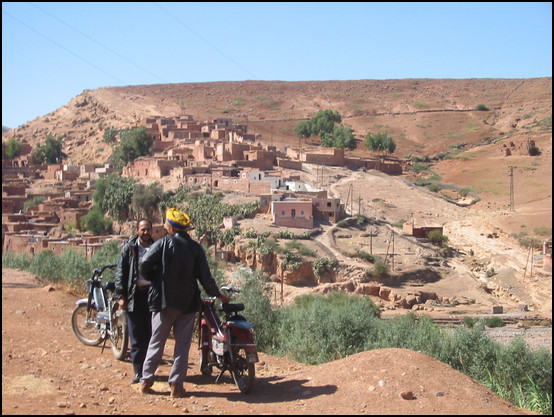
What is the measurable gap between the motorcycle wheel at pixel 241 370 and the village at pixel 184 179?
20208 millimetres

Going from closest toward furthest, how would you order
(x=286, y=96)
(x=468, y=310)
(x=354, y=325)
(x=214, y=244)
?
(x=354, y=325) < (x=468, y=310) < (x=214, y=244) < (x=286, y=96)

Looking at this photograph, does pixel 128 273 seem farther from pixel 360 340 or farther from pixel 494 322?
pixel 494 322

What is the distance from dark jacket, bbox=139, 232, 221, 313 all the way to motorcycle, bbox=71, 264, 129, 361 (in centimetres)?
93

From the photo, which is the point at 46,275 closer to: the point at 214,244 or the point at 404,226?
the point at 214,244

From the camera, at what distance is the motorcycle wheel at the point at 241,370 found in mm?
5367

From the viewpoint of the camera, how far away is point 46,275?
34.6 ft

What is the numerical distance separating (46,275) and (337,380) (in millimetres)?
6563

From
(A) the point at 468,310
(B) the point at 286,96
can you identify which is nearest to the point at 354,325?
(A) the point at 468,310

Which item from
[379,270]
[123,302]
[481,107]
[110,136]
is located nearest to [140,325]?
[123,302]

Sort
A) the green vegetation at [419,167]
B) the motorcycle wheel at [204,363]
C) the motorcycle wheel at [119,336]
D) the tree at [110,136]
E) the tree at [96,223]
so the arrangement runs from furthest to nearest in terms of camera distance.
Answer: the tree at [110,136] < the green vegetation at [419,167] < the tree at [96,223] < the motorcycle wheel at [119,336] < the motorcycle wheel at [204,363]

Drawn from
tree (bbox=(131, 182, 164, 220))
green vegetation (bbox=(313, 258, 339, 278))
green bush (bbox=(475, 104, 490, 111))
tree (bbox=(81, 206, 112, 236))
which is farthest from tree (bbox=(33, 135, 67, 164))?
green bush (bbox=(475, 104, 490, 111))

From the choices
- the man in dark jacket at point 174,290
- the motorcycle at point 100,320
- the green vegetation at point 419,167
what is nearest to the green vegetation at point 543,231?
the green vegetation at point 419,167

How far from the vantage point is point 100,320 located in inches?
257

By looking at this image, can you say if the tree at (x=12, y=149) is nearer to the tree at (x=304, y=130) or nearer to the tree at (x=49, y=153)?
the tree at (x=49, y=153)
